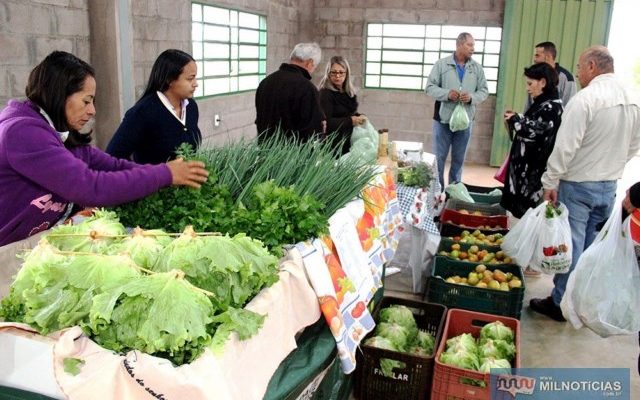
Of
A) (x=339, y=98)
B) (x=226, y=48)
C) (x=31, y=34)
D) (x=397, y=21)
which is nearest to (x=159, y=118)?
(x=31, y=34)

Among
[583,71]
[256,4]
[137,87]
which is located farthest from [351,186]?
[256,4]

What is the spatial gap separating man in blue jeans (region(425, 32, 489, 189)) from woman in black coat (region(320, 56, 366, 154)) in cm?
153

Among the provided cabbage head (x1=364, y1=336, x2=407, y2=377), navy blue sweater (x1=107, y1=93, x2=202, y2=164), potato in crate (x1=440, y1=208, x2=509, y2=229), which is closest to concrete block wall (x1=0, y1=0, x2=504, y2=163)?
navy blue sweater (x1=107, y1=93, x2=202, y2=164)

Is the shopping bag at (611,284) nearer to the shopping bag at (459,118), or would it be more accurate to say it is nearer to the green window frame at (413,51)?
the shopping bag at (459,118)

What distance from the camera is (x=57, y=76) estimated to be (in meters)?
1.67

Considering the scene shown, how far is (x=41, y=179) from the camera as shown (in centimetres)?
161

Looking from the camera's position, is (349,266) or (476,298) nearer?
(349,266)

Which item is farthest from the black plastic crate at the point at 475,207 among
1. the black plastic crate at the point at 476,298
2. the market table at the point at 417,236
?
the black plastic crate at the point at 476,298

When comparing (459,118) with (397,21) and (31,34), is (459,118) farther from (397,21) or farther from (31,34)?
(31,34)

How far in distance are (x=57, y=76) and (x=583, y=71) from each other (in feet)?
9.33

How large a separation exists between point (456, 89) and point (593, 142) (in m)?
2.49

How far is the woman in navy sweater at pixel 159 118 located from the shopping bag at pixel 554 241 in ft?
6.98

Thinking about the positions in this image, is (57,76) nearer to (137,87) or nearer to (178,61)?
(178,61)

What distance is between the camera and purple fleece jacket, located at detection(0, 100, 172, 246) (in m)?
1.59
